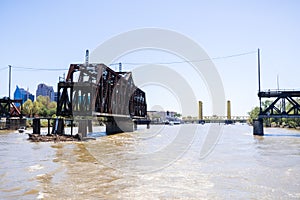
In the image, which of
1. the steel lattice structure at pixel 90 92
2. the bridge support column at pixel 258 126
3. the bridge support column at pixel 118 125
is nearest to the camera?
the steel lattice structure at pixel 90 92

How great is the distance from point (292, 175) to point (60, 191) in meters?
14.6

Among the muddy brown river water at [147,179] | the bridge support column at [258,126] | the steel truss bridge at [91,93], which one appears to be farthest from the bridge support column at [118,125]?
the muddy brown river water at [147,179]

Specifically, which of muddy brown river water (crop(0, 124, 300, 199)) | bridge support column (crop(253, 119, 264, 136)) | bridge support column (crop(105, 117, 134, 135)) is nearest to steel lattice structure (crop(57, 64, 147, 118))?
bridge support column (crop(105, 117, 134, 135))

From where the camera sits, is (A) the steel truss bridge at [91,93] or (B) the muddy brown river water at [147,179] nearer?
(B) the muddy brown river water at [147,179]

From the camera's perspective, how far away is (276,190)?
14945mm

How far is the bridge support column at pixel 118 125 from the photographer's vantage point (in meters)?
71.6

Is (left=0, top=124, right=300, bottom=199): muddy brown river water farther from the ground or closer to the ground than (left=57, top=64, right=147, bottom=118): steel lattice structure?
closer to the ground

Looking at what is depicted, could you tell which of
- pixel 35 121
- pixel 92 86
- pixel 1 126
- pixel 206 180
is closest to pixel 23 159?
pixel 206 180

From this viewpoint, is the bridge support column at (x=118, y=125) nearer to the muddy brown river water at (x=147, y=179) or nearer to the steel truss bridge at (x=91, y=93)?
the steel truss bridge at (x=91, y=93)

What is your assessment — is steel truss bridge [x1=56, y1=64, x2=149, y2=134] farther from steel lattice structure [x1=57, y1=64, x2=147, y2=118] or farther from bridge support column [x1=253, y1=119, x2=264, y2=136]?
bridge support column [x1=253, y1=119, x2=264, y2=136]

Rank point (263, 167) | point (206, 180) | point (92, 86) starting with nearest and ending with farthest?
1. point (206, 180)
2. point (263, 167)
3. point (92, 86)

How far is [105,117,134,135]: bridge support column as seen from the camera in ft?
235

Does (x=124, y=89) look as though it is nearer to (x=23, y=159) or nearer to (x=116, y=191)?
(x=23, y=159)

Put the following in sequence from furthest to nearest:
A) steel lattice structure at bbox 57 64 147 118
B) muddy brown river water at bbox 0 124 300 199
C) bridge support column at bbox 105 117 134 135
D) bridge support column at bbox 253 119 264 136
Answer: bridge support column at bbox 105 117 134 135 < bridge support column at bbox 253 119 264 136 < steel lattice structure at bbox 57 64 147 118 < muddy brown river water at bbox 0 124 300 199
